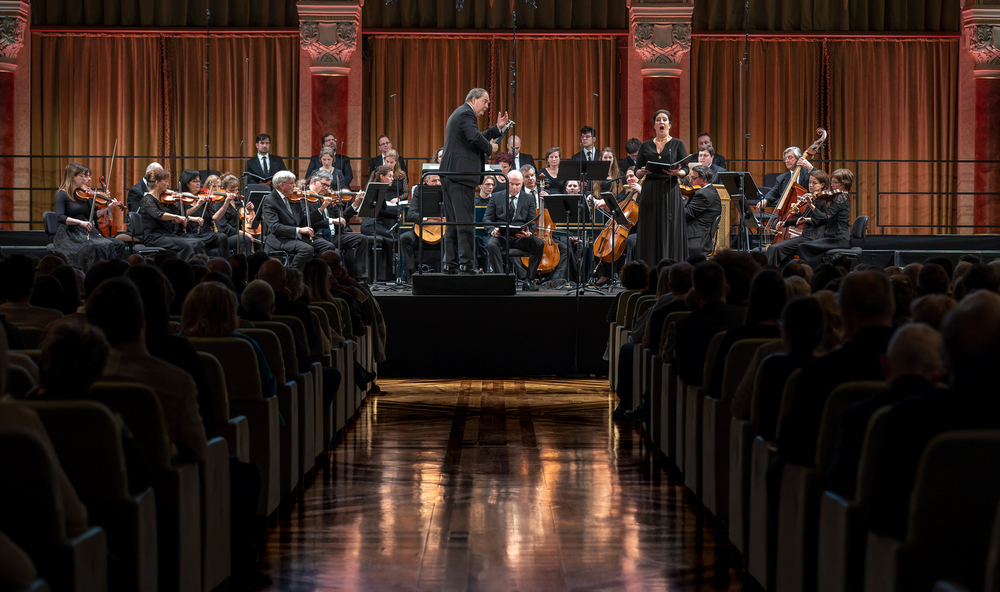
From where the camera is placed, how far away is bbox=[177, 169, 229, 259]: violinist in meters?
8.89

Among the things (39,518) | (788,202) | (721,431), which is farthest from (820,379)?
(788,202)

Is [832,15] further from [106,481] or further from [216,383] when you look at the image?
[106,481]

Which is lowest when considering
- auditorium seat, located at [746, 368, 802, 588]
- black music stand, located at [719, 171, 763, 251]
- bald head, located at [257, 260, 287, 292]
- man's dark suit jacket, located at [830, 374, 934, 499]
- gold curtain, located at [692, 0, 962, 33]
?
auditorium seat, located at [746, 368, 802, 588]

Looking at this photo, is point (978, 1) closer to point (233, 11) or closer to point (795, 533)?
point (233, 11)

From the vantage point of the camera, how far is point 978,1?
38.3 ft

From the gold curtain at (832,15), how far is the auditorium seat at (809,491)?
1123 centimetres

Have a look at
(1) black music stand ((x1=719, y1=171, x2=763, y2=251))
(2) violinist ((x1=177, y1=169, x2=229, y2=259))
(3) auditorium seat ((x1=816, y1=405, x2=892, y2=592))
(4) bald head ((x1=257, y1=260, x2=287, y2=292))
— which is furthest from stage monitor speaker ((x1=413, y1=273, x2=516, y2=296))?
(3) auditorium seat ((x1=816, y1=405, x2=892, y2=592))

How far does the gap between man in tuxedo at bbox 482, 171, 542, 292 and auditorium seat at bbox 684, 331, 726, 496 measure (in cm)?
486

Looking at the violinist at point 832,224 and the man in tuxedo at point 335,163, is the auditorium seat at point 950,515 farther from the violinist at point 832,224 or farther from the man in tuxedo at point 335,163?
the man in tuxedo at point 335,163

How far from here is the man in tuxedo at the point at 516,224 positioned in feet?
30.2

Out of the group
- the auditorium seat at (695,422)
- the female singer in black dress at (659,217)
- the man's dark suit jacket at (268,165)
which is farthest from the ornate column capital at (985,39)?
the auditorium seat at (695,422)

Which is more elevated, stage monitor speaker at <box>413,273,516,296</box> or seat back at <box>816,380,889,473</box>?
stage monitor speaker at <box>413,273,516,296</box>

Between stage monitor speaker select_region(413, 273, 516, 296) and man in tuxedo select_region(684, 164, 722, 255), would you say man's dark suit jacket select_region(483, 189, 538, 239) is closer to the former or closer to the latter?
man in tuxedo select_region(684, 164, 722, 255)

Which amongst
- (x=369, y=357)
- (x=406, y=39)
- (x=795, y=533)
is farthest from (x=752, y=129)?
(x=795, y=533)
